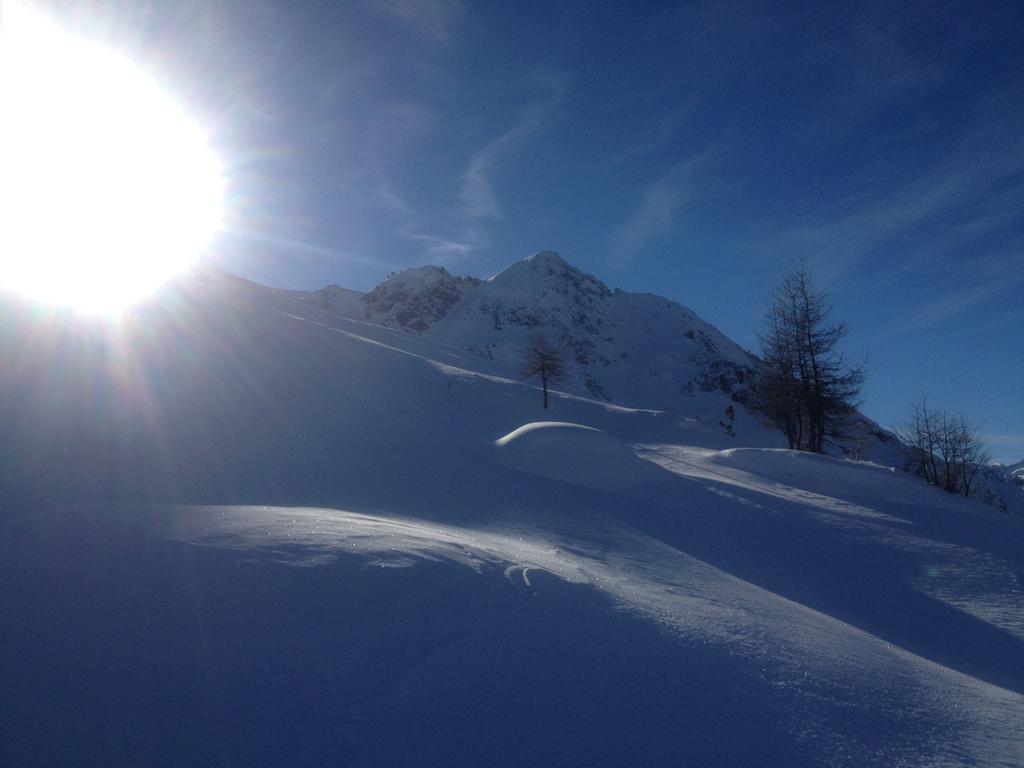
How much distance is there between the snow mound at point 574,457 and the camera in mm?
13617

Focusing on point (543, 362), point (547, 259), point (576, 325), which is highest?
point (547, 259)

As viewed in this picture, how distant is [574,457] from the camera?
14.3 meters

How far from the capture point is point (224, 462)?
37.1ft

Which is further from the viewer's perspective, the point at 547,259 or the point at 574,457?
the point at 547,259

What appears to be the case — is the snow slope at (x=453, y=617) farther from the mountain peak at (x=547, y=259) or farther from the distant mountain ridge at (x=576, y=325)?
the mountain peak at (x=547, y=259)

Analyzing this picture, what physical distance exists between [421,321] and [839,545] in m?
133

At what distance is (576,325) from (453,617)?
131m

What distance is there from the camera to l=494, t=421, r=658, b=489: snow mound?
1362cm

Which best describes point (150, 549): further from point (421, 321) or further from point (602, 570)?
point (421, 321)

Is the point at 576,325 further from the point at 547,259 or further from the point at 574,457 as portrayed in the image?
the point at 574,457

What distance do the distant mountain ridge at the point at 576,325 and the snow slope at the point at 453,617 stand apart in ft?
257

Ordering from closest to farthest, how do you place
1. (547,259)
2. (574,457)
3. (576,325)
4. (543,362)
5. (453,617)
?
(453,617) < (574,457) < (543,362) < (576,325) < (547,259)

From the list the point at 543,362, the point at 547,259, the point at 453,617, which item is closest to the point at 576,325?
the point at 547,259

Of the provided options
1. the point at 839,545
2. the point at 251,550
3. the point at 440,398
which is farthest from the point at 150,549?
the point at 440,398
